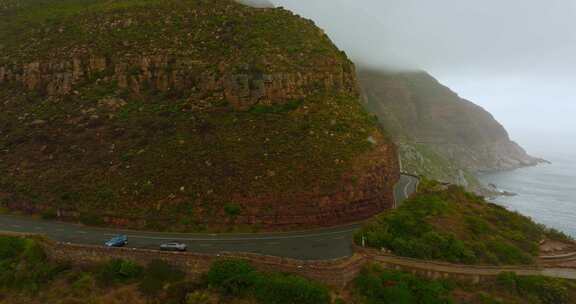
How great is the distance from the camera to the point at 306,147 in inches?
1225

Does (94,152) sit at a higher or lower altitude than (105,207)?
higher

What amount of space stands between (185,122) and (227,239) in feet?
48.3

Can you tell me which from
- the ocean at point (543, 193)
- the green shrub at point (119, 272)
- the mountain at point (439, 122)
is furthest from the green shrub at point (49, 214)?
the mountain at point (439, 122)

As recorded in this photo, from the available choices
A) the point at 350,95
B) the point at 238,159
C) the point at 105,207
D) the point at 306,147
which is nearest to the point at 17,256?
the point at 105,207

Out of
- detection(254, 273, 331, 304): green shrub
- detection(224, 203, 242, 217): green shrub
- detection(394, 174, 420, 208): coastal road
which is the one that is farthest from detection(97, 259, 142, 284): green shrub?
detection(394, 174, 420, 208): coastal road

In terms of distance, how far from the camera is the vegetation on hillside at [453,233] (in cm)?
2388

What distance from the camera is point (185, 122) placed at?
115 feet

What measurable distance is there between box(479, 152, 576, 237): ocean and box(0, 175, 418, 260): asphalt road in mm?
59576

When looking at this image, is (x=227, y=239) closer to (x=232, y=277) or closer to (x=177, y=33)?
(x=232, y=277)

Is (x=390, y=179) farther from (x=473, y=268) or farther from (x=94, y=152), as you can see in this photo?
(x=94, y=152)

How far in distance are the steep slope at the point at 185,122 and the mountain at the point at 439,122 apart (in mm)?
71394

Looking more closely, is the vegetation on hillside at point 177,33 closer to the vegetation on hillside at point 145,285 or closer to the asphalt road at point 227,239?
the asphalt road at point 227,239

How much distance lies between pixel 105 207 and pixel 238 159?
11578 mm

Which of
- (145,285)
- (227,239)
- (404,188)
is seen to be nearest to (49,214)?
(145,285)
